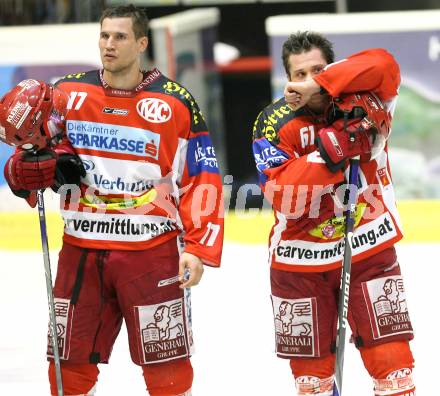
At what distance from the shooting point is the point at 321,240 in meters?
A: 5.16

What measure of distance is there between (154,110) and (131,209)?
1.23 ft

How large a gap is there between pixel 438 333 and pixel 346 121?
250cm

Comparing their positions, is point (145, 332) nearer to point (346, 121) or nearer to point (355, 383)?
point (346, 121)

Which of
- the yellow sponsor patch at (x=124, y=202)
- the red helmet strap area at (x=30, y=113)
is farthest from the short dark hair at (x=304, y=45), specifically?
the red helmet strap area at (x=30, y=113)

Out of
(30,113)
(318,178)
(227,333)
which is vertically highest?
(30,113)

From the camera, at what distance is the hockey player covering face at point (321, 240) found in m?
4.98

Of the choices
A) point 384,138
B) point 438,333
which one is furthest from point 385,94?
point 438,333

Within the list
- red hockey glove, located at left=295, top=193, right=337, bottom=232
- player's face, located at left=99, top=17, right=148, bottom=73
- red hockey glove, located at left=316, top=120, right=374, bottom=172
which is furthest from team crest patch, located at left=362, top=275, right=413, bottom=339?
player's face, located at left=99, top=17, right=148, bottom=73

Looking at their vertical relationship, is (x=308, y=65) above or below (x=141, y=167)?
above

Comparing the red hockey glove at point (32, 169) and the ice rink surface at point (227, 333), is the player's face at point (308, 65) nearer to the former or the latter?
the red hockey glove at point (32, 169)

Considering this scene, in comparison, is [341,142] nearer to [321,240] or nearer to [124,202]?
[321,240]

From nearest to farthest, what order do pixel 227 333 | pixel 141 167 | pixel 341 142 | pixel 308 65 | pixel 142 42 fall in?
1. pixel 341 142
2. pixel 308 65
3. pixel 141 167
4. pixel 142 42
5. pixel 227 333

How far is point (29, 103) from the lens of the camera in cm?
499

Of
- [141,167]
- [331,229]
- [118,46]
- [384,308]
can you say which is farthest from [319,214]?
[118,46]
